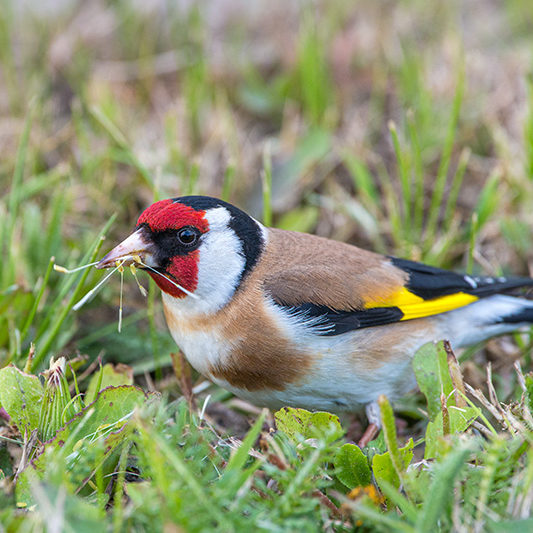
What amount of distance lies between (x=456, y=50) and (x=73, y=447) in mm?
4006

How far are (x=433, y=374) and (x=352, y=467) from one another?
23.5 inches

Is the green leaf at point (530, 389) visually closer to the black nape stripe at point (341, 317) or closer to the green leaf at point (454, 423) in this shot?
the green leaf at point (454, 423)

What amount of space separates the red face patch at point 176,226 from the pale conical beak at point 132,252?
0.05 meters

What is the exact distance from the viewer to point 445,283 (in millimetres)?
3107

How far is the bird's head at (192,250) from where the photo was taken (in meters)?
2.63

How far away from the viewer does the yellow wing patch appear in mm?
2955

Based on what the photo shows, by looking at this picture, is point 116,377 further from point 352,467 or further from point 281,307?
point 352,467

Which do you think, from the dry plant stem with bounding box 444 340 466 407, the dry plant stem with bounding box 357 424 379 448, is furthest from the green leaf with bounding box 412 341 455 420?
the dry plant stem with bounding box 357 424 379 448

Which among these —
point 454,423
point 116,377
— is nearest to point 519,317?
point 454,423

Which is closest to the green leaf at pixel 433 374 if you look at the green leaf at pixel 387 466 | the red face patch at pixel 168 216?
the green leaf at pixel 387 466

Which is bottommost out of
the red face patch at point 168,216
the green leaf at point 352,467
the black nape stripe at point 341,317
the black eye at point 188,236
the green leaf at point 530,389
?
the green leaf at point 352,467

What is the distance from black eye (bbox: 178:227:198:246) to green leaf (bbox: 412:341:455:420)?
941 mm

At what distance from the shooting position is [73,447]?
218cm

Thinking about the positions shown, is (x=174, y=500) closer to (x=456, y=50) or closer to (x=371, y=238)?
(x=371, y=238)
